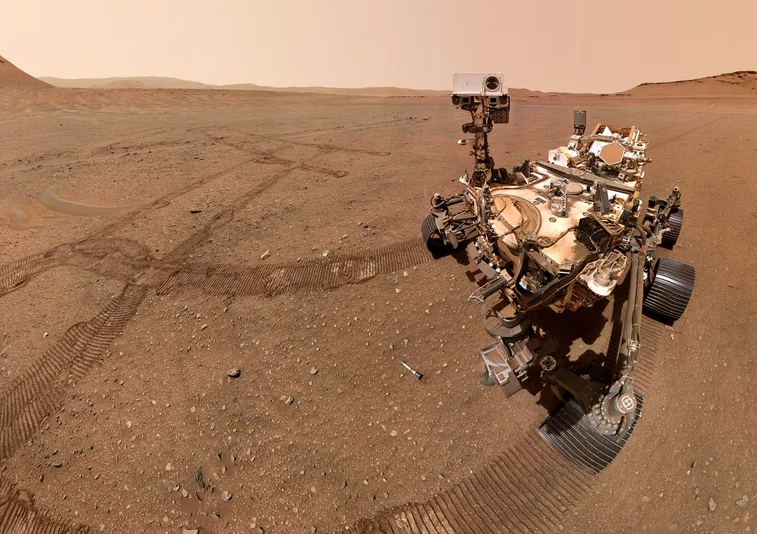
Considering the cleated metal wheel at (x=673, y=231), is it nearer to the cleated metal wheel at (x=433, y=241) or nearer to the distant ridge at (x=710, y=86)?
the cleated metal wheel at (x=433, y=241)

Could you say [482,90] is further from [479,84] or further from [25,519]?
[25,519]

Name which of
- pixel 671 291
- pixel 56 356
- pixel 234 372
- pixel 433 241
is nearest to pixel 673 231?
pixel 671 291

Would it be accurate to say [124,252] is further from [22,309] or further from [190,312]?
[190,312]

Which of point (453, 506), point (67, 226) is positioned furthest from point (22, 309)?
point (453, 506)

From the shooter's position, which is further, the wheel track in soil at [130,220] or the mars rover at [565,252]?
the wheel track in soil at [130,220]

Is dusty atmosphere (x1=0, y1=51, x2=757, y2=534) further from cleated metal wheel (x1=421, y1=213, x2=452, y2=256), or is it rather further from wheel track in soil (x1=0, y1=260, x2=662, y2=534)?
cleated metal wheel (x1=421, y1=213, x2=452, y2=256)

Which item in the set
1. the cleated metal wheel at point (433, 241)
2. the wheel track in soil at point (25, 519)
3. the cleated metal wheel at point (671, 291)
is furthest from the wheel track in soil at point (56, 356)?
the cleated metal wheel at point (671, 291)

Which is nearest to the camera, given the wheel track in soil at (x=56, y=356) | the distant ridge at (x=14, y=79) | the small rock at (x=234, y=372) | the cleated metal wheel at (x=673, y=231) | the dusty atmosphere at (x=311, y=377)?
the dusty atmosphere at (x=311, y=377)

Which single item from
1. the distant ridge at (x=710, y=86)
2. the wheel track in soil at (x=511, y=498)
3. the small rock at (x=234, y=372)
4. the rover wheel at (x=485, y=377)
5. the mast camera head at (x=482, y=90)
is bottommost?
the wheel track in soil at (x=511, y=498)
